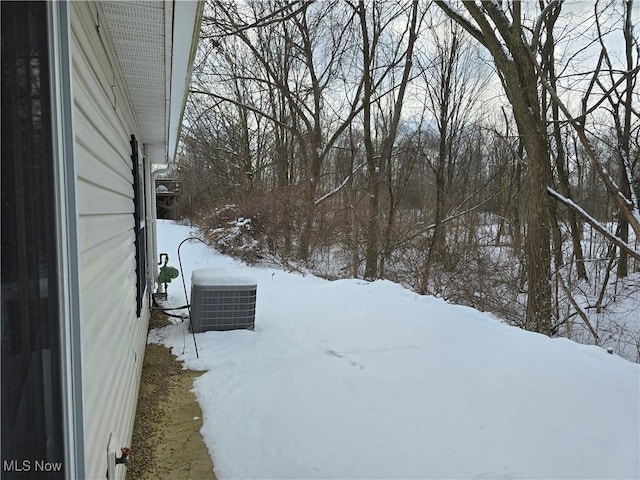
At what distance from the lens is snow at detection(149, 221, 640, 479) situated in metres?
2.36

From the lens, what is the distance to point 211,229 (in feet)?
41.8

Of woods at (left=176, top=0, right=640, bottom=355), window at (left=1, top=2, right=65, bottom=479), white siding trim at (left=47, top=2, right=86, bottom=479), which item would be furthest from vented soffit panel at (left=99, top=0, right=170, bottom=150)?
woods at (left=176, top=0, right=640, bottom=355)

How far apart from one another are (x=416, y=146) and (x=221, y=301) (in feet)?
31.5

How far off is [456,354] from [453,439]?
1.50m

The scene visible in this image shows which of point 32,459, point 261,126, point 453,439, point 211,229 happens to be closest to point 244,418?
point 453,439

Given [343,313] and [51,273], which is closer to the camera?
[51,273]

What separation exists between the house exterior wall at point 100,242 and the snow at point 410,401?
2.77 feet

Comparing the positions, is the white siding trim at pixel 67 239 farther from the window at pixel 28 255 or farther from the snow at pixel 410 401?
the snow at pixel 410 401

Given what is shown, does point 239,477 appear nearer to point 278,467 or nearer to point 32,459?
point 278,467

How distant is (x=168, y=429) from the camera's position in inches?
109

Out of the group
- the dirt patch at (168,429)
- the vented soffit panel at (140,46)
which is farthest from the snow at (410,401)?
the vented soffit panel at (140,46)

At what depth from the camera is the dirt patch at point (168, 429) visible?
2.33 meters

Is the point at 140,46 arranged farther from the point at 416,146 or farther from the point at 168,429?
the point at 416,146

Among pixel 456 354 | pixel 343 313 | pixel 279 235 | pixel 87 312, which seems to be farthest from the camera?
pixel 279 235
